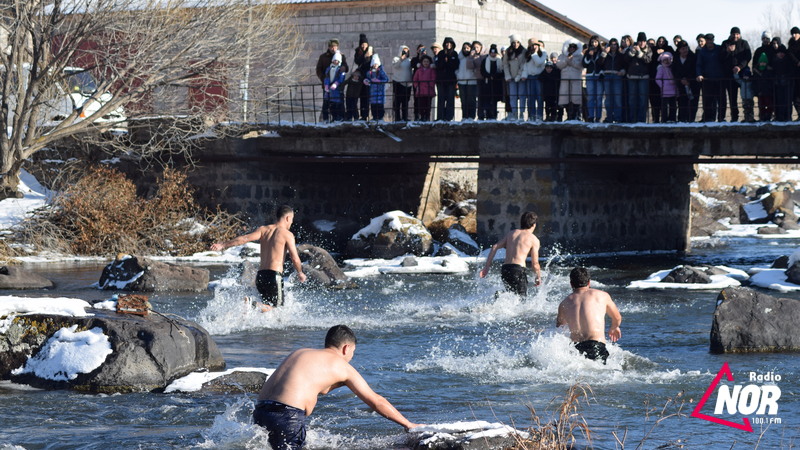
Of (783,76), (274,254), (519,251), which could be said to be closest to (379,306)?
(519,251)

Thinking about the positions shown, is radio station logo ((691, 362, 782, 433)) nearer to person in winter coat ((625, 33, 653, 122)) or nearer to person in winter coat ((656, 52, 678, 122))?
person in winter coat ((656, 52, 678, 122))

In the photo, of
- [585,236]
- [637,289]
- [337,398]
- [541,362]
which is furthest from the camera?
[585,236]

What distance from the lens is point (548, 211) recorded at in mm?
24531

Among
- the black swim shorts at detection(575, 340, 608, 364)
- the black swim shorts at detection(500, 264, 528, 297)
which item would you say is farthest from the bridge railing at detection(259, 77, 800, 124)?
the black swim shorts at detection(575, 340, 608, 364)

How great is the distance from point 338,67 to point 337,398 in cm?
1469

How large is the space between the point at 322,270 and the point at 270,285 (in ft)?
19.5

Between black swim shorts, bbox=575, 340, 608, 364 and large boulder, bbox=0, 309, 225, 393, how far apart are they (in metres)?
3.85

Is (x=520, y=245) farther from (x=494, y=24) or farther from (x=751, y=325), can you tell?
(x=494, y=24)

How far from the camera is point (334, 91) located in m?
25.5

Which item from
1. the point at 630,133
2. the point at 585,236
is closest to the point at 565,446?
the point at 630,133

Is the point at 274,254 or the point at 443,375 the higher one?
the point at 274,254

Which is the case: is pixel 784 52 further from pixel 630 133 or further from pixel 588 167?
pixel 588 167

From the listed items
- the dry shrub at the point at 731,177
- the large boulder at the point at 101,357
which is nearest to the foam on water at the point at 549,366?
the large boulder at the point at 101,357

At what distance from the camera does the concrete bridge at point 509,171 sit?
23.7 metres
